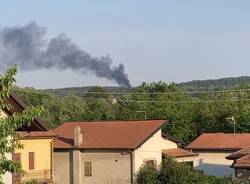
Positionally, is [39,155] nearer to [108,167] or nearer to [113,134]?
[108,167]

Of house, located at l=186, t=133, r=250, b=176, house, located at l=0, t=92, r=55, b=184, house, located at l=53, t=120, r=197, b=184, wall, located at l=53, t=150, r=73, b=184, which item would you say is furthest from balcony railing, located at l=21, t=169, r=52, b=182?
house, located at l=186, t=133, r=250, b=176

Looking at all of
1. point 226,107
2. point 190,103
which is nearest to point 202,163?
point 226,107

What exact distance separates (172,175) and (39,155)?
7.81 metres

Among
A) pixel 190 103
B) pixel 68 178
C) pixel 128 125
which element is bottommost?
pixel 68 178

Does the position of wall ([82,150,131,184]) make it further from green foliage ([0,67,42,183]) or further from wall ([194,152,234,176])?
green foliage ([0,67,42,183])

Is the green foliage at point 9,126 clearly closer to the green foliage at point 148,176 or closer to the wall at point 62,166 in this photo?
the green foliage at point 148,176

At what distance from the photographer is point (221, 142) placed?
56.6 metres

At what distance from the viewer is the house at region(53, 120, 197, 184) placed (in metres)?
42.6

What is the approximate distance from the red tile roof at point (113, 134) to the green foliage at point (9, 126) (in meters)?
29.0

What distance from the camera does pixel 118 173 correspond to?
42562 millimetres

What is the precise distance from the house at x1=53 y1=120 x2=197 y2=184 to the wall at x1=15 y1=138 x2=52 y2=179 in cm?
846

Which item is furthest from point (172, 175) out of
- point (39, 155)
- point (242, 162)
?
point (39, 155)

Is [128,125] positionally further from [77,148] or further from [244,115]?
[244,115]

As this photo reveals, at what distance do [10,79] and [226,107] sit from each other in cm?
7084
